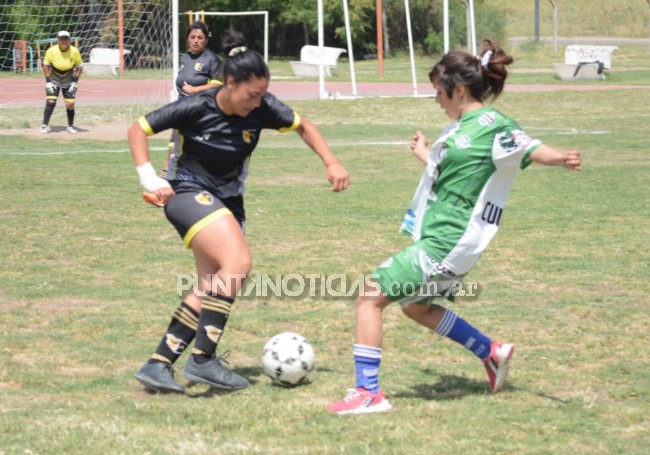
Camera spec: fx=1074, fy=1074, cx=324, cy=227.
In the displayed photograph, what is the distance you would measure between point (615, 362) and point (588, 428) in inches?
48.2

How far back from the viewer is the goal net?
82.6ft

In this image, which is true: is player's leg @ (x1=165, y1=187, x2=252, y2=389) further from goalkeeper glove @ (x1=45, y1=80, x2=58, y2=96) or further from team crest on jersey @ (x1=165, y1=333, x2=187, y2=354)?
goalkeeper glove @ (x1=45, y1=80, x2=58, y2=96)

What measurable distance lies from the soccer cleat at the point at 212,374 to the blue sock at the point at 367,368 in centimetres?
72

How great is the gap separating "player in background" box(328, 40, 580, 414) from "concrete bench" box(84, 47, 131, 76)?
1000 inches

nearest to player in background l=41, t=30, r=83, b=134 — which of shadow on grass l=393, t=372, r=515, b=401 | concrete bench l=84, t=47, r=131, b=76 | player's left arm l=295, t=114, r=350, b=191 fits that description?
concrete bench l=84, t=47, r=131, b=76

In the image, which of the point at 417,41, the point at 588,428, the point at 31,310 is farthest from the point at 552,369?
the point at 417,41

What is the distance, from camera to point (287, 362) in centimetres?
549

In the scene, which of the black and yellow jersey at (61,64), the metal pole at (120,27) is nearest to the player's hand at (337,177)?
the black and yellow jersey at (61,64)

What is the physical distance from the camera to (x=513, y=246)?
9305mm

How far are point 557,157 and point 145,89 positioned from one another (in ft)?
78.3

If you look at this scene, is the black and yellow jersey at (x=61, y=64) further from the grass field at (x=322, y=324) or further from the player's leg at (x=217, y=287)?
the player's leg at (x=217, y=287)

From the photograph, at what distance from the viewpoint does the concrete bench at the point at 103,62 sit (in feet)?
104

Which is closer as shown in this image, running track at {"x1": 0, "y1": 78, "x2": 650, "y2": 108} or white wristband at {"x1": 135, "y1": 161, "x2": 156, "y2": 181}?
white wristband at {"x1": 135, "y1": 161, "x2": 156, "y2": 181}

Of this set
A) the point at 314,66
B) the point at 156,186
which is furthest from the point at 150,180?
the point at 314,66
